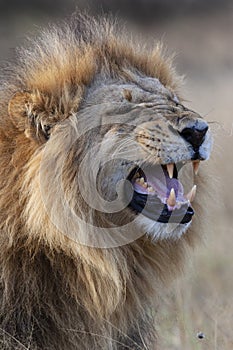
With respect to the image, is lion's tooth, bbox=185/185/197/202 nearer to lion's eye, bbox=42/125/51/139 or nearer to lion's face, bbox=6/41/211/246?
lion's face, bbox=6/41/211/246

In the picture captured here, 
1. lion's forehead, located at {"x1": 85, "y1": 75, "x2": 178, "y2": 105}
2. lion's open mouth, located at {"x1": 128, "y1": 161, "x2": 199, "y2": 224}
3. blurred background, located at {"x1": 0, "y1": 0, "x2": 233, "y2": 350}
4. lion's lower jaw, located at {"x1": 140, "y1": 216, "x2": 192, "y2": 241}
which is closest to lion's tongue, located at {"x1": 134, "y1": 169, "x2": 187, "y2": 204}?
lion's open mouth, located at {"x1": 128, "y1": 161, "x2": 199, "y2": 224}

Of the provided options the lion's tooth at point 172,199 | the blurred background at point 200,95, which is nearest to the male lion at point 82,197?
the lion's tooth at point 172,199

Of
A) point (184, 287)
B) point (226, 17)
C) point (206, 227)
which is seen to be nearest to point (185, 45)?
point (226, 17)

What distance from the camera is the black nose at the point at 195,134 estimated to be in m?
3.50

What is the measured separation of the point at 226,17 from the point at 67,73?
46.1 feet

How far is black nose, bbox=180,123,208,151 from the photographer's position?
350 centimetres

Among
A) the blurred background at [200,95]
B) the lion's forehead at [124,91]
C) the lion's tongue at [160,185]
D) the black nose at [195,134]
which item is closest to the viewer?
the black nose at [195,134]

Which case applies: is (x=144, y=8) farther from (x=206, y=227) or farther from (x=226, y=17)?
(x=206, y=227)

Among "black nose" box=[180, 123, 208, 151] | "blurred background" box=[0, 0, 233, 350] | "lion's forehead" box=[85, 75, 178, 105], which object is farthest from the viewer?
"blurred background" box=[0, 0, 233, 350]

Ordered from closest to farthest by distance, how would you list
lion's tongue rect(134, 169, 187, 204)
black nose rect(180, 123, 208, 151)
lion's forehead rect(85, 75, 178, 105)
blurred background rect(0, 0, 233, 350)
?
1. black nose rect(180, 123, 208, 151)
2. lion's tongue rect(134, 169, 187, 204)
3. lion's forehead rect(85, 75, 178, 105)
4. blurred background rect(0, 0, 233, 350)

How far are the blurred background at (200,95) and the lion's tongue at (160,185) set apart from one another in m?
0.48

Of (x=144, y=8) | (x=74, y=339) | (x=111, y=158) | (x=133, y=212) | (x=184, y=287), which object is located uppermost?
(x=111, y=158)

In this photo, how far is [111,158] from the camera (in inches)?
140

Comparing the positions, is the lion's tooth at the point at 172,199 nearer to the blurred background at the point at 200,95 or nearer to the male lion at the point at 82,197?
the male lion at the point at 82,197
